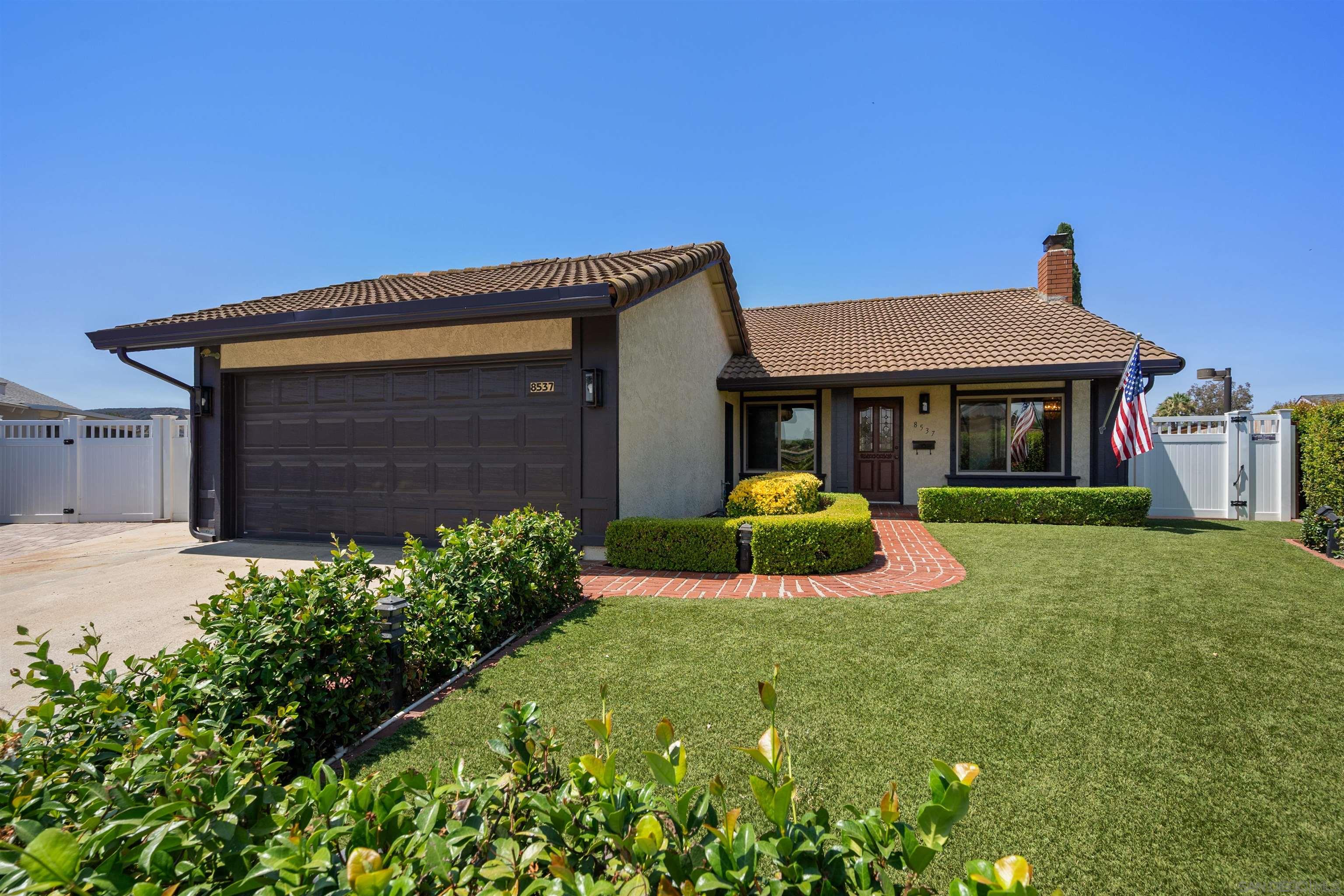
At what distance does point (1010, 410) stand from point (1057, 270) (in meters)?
4.83

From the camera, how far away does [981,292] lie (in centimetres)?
1577

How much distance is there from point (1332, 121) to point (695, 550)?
12239mm

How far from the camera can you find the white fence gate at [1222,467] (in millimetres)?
10750

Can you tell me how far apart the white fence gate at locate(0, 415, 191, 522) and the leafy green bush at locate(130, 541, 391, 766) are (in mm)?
12125

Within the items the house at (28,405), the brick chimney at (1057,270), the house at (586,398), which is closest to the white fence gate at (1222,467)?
the house at (586,398)

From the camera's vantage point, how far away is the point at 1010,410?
12.2 meters

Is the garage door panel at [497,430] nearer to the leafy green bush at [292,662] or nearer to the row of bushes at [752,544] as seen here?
A: the row of bushes at [752,544]

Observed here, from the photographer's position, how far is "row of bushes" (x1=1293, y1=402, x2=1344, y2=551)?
766cm

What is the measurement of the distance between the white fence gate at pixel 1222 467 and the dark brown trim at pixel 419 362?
38.9ft

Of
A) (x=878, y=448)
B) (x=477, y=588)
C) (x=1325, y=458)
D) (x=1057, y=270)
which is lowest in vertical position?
(x=477, y=588)

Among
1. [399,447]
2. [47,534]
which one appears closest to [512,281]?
[399,447]

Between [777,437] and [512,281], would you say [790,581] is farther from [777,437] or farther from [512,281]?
[777,437]

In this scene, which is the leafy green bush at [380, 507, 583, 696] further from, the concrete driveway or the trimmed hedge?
the trimmed hedge

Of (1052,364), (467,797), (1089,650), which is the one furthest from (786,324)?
(467,797)
